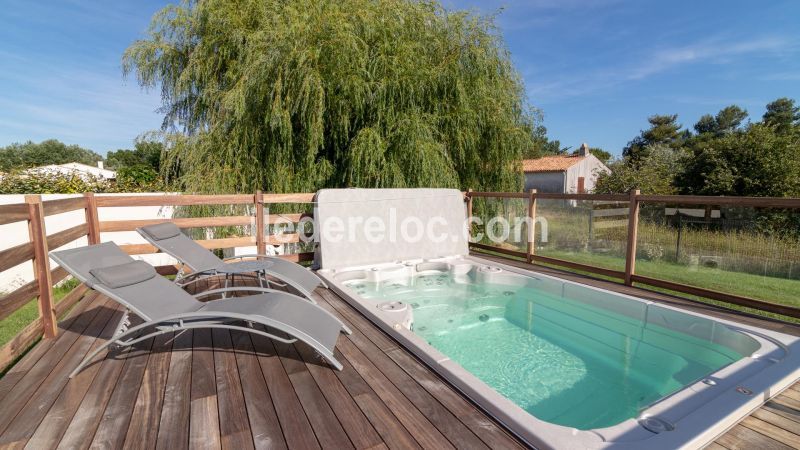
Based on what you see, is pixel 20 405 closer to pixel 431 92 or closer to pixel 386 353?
pixel 386 353

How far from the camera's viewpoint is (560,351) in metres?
3.70

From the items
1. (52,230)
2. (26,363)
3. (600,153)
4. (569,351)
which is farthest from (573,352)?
(600,153)

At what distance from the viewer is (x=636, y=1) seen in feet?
35.2

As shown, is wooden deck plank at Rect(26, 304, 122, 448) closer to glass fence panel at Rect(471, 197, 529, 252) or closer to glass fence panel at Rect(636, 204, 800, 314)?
glass fence panel at Rect(636, 204, 800, 314)

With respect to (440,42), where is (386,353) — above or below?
below

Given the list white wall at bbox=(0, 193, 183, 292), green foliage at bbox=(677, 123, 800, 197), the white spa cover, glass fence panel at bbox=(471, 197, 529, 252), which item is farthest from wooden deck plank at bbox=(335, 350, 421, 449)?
green foliage at bbox=(677, 123, 800, 197)

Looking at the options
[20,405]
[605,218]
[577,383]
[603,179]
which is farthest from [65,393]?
[603,179]

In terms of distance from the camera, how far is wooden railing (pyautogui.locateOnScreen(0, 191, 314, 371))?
8.54 ft

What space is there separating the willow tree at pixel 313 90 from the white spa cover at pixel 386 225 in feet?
2.63

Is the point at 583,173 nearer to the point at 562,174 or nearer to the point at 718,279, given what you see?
the point at 562,174

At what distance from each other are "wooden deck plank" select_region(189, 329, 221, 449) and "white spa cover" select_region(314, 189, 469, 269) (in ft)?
8.27

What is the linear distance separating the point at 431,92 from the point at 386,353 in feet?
18.0

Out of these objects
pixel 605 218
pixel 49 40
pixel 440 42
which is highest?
pixel 49 40

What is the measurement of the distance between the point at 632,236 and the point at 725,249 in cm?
90
